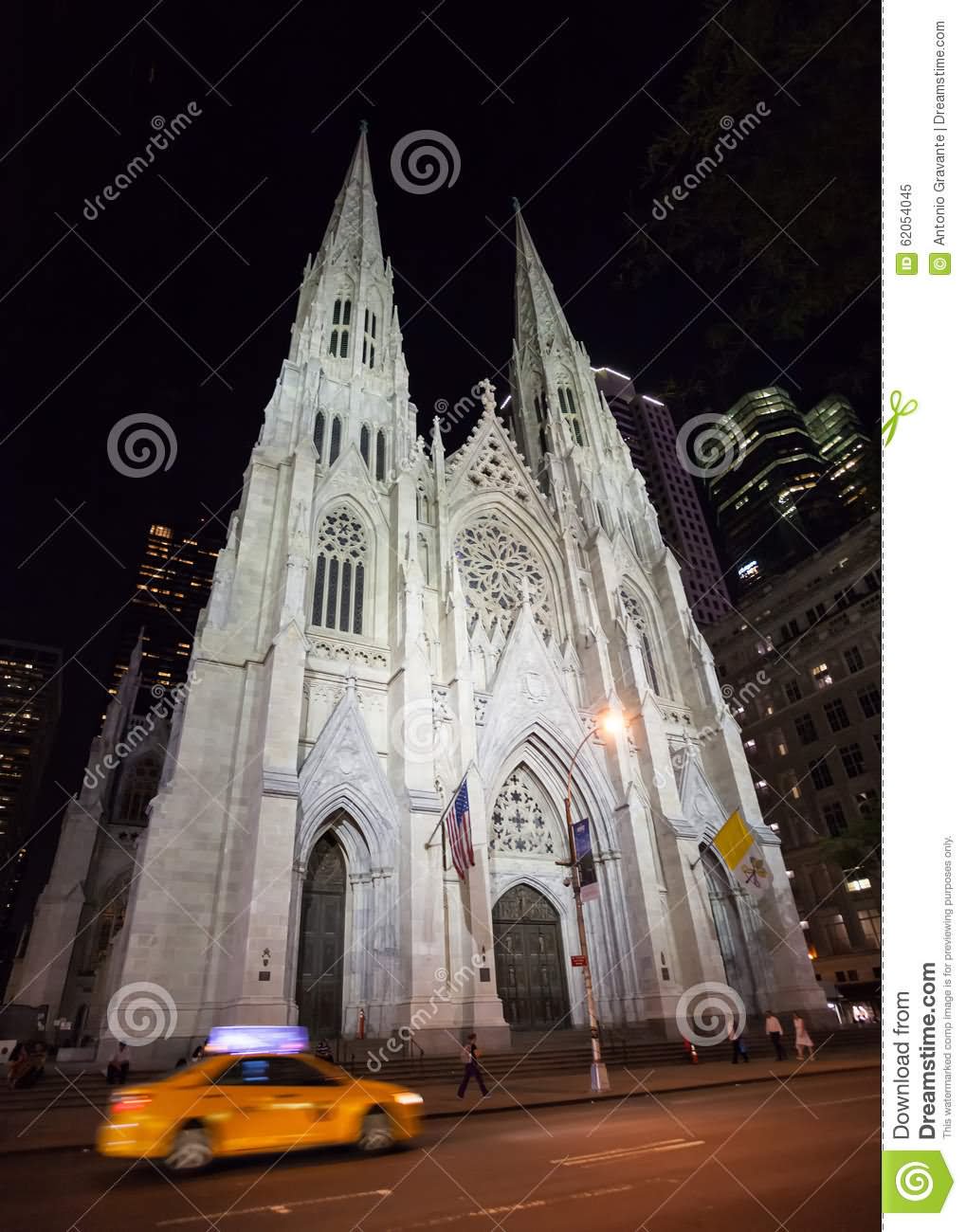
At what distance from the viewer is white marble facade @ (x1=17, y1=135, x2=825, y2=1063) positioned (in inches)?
679

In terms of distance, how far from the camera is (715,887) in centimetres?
2519

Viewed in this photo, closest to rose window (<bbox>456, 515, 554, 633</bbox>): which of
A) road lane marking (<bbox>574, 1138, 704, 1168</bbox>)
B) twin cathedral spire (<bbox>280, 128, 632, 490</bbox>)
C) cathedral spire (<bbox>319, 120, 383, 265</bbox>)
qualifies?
twin cathedral spire (<bbox>280, 128, 632, 490</bbox>)

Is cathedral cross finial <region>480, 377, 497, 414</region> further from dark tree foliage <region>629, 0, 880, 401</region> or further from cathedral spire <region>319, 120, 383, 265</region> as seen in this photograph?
dark tree foliage <region>629, 0, 880, 401</region>

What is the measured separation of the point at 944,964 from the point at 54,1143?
1065 centimetres

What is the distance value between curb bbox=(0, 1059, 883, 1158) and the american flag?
5.75 metres

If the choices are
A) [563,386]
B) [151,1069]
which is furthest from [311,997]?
[563,386]

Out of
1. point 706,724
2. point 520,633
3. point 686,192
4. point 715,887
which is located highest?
point 520,633

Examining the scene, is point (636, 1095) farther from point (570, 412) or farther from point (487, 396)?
point (570, 412)

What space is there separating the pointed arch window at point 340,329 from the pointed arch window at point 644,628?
18.5m

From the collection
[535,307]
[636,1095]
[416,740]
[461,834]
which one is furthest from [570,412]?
[636,1095]

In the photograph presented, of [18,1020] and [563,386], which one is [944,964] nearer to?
[18,1020]

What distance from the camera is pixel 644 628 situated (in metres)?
31.2

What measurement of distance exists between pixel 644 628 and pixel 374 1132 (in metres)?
25.9

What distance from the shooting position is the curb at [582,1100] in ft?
27.1
